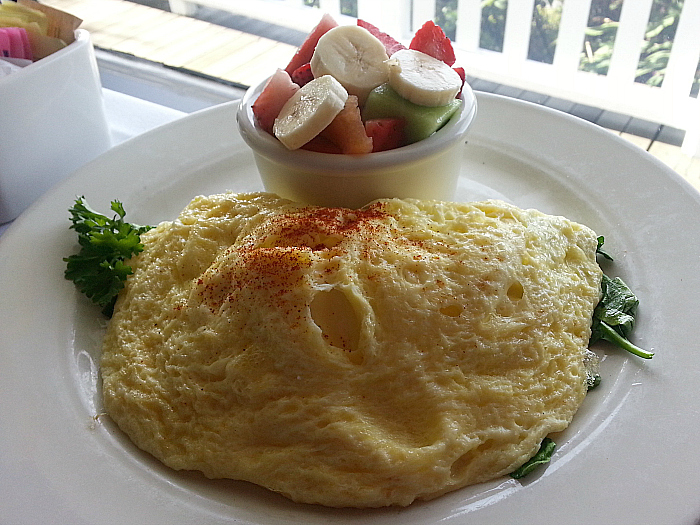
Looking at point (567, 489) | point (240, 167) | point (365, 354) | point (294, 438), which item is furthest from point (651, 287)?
point (240, 167)

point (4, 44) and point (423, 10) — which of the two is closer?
point (4, 44)

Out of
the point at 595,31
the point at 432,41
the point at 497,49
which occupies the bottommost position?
the point at 497,49

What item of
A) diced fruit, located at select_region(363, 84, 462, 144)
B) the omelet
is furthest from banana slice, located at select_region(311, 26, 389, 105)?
the omelet

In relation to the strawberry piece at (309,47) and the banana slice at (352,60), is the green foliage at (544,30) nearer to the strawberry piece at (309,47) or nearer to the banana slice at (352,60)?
the strawberry piece at (309,47)

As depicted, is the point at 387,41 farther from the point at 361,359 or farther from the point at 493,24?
the point at 493,24

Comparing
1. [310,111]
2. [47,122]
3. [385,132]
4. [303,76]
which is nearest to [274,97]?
[303,76]

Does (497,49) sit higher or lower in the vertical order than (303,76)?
lower
